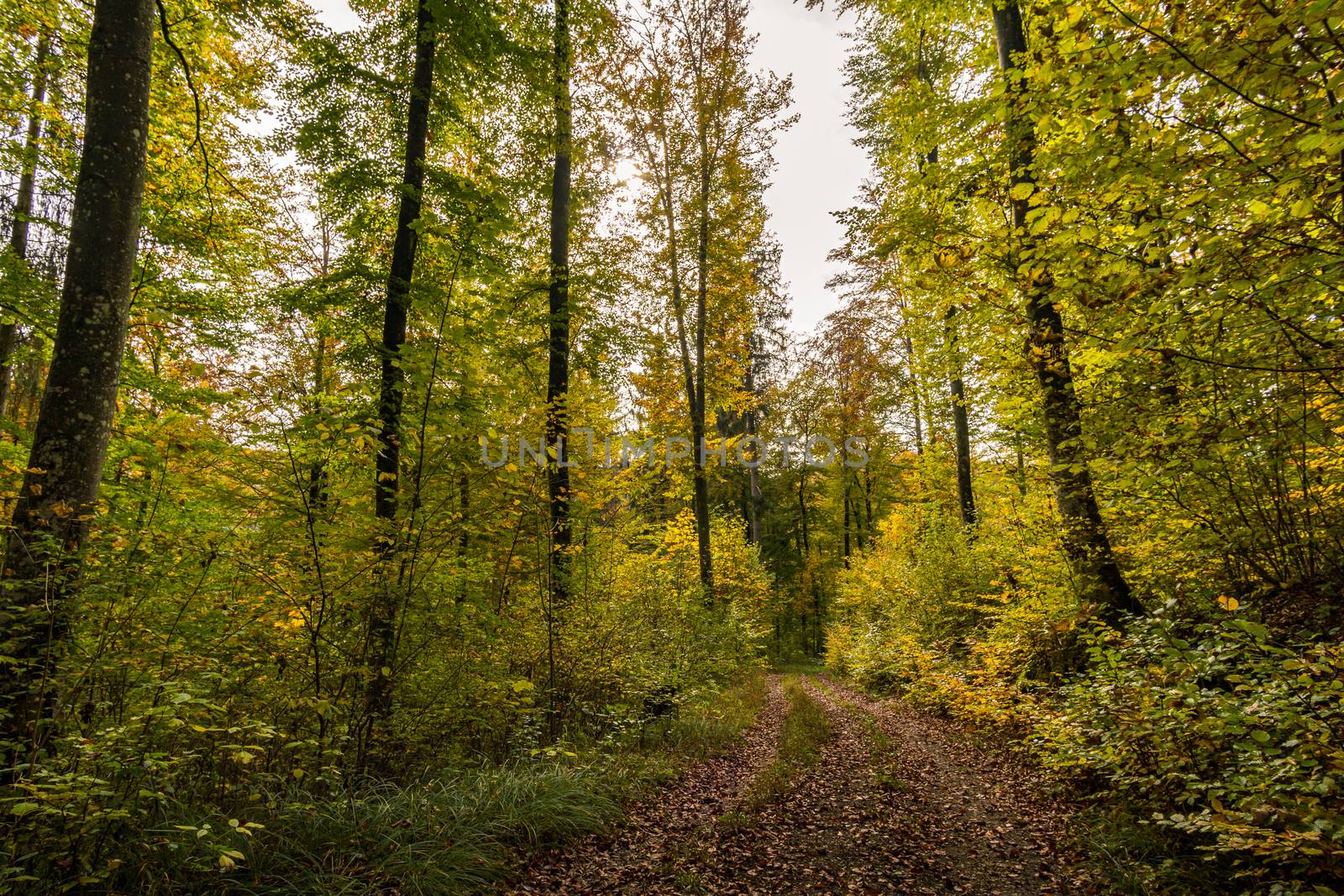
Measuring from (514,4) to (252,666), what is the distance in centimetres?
1017

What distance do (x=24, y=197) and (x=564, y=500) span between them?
12.9 meters

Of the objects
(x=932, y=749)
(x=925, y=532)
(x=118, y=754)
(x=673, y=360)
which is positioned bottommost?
(x=932, y=749)

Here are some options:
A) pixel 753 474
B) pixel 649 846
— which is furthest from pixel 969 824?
pixel 753 474

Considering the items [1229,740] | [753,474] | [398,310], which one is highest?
[753,474]

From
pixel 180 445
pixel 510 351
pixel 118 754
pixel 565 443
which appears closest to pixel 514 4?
pixel 510 351

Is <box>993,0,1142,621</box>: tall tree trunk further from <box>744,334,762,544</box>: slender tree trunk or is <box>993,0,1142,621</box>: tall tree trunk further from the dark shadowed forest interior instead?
<box>744,334,762,544</box>: slender tree trunk

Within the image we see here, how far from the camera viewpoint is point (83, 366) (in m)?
3.62

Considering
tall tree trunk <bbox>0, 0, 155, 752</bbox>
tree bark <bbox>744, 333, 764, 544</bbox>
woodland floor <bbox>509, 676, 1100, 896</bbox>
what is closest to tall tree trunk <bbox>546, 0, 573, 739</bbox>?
woodland floor <bbox>509, 676, 1100, 896</bbox>

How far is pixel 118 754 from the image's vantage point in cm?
309

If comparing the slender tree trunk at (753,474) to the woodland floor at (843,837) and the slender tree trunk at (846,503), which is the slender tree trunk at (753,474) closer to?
the slender tree trunk at (846,503)

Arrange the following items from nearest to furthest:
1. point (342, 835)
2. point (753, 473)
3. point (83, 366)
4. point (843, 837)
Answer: point (83, 366) < point (342, 835) < point (843, 837) < point (753, 473)

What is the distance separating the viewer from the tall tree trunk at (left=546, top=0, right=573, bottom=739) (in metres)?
7.73

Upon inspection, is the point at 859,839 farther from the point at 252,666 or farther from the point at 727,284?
the point at 727,284

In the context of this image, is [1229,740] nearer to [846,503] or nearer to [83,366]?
[83,366]
